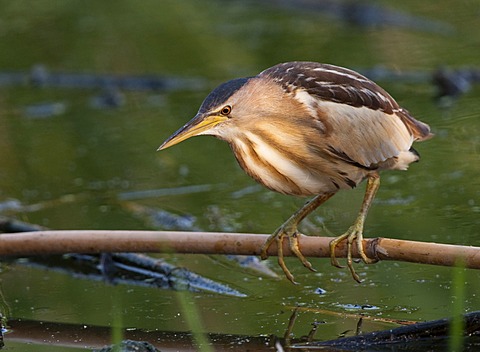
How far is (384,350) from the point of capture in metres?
2.71

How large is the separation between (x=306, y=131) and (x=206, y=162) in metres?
2.05

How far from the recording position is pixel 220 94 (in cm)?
276

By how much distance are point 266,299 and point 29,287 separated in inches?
33.4

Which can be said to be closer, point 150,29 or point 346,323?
point 346,323

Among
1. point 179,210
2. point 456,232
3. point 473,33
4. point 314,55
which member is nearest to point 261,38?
point 314,55

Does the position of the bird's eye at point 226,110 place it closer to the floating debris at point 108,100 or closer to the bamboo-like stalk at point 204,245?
the bamboo-like stalk at point 204,245

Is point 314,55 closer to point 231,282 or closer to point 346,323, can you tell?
point 231,282

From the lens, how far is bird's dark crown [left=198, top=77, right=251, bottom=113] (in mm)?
2734

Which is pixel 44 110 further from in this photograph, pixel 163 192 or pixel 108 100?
pixel 163 192

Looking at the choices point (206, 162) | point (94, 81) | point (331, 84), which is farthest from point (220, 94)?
point (94, 81)

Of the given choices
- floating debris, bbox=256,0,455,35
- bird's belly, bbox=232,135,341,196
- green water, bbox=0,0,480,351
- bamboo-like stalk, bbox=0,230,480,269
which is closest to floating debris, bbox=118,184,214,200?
green water, bbox=0,0,480,351

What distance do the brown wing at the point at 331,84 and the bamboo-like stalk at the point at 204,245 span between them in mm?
386

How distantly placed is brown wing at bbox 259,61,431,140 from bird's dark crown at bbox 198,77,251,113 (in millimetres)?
146

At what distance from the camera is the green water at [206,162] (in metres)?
3.21
